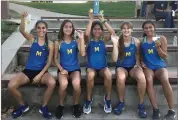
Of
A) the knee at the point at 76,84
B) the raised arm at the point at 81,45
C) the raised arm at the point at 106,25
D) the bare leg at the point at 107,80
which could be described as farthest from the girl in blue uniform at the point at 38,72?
the raised arm at the point at 106,25

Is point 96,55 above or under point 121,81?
above

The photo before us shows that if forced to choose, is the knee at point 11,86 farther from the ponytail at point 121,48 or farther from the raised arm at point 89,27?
the ponytail at point 121,48

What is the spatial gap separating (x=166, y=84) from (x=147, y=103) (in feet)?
1.73

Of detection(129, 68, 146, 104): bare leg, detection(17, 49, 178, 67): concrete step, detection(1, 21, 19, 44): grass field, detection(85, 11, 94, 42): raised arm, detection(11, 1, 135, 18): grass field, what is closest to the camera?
detection(129, 68, 146, 104): bare leg

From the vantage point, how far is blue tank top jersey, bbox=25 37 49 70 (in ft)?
16.6

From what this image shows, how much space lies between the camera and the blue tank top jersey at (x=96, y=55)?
16.7ft

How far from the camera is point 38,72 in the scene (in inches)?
198

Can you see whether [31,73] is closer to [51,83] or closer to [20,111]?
[51,83]

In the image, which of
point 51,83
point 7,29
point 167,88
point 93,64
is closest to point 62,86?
point 51,83

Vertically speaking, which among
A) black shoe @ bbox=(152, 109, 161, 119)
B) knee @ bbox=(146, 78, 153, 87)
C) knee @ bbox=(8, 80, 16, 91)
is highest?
→ knee @ bbox=(146, 78, 153, 87)

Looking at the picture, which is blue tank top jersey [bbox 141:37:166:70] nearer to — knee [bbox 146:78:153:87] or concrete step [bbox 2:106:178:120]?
knee [bbox 146:78:153:87]

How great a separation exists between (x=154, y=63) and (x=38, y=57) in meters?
1.82

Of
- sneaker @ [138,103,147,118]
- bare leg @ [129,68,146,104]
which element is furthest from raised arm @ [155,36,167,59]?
sneaker @ [138,103,147,118]

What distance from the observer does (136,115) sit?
4.89m
